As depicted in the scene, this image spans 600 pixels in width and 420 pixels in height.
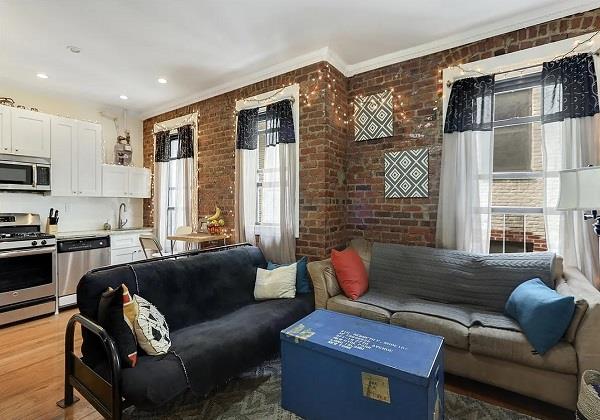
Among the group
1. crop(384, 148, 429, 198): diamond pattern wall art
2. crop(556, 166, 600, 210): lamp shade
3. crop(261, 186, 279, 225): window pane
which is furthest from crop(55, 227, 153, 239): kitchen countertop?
crop(556, 166, 600, 210): lamp shade

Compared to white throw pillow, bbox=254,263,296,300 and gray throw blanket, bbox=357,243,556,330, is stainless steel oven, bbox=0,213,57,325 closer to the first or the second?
white throw pillow, bbox=254,263,296,300

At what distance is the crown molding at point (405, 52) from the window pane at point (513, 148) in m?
0.86

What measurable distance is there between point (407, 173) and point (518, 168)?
0.96 m

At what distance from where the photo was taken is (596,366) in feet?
5.72

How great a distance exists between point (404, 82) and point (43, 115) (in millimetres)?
4403

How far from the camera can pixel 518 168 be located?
288 centimetres

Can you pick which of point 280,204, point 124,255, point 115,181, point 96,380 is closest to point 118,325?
point 96,380

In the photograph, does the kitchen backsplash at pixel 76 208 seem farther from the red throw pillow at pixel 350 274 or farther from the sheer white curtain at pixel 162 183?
the red throw pillow at pixel 350 274

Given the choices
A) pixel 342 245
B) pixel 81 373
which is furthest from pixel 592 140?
pixel 81 373

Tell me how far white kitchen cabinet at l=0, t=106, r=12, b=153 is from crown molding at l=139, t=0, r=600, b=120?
2.15m

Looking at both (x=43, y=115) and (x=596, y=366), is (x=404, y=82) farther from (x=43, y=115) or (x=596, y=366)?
(x=43, y=115)

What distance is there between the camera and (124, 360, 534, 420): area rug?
6.28 feet

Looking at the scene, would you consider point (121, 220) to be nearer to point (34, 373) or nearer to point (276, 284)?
point (34, 373)

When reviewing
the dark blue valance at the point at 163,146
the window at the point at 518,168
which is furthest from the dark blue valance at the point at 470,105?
the dark blue valance at the point at 163,146
